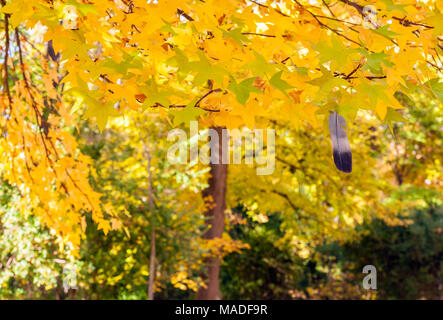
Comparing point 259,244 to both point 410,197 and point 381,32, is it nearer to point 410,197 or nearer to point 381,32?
point 410,197

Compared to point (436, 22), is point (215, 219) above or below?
above

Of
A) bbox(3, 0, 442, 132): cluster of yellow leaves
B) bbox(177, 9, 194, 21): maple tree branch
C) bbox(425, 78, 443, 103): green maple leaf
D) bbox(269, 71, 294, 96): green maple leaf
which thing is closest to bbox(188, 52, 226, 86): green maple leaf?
bbox(3, 0, 442, 132): cluster of yellow leaves

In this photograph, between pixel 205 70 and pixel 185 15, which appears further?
pixel 185 15

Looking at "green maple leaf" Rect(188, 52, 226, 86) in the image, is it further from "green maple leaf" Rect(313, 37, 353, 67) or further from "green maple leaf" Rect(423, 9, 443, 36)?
"green maple leaf" Rect(423, 9, 443, 36)

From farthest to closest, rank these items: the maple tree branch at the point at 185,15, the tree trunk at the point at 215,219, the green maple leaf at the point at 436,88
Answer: the tree trunk at the point at 215,219 < the maple tree branch at the point at 185,15 < the green maple leaf at the point at 436,88

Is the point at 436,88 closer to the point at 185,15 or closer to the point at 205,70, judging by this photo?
the point at 205,70

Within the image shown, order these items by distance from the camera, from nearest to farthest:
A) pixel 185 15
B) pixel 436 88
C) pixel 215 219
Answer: pixel 436 88 → pixel 185 15 → pixel 215 219

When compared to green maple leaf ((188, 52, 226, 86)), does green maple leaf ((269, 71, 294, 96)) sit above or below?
below

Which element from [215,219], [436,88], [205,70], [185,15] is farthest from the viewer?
[215,219]

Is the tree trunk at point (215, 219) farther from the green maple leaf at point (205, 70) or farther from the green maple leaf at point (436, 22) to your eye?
the green maple leaf at point (205, 70)

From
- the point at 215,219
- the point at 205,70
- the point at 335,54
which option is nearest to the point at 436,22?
the point at 335,54

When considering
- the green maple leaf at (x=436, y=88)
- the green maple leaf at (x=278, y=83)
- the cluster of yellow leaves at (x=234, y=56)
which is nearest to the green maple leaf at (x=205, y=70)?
the cluster of yellow leaves at (x=234, y=56)

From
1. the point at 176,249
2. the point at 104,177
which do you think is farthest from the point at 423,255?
the point at 104,177
